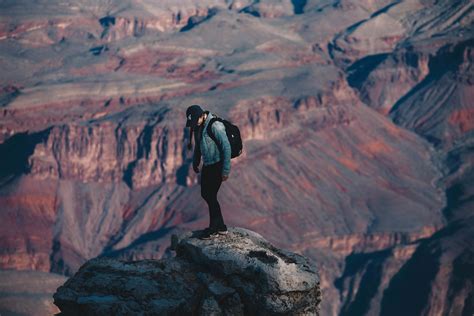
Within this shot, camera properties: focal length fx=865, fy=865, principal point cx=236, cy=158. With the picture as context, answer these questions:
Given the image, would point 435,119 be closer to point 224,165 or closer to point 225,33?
point 225,33

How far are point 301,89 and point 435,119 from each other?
1131 inches

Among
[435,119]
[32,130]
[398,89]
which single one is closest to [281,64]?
[398,89]

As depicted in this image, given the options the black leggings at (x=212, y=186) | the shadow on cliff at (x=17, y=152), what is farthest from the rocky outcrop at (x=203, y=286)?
the shadow on cliff at (x=17, y=152)

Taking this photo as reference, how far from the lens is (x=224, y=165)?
56.9 ft

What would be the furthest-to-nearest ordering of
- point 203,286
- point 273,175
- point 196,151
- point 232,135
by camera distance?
1. point 273,175
2. point 196,151
3. point 232,135
4. point 203,286

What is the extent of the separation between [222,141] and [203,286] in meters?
2.88

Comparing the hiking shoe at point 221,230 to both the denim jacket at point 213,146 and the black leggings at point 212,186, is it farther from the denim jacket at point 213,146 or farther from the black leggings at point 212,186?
the denim jacket at point 213,146

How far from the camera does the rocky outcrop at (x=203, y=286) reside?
15734 mm

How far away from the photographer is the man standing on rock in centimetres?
1728

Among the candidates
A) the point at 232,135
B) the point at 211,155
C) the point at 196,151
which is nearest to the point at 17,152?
the point at 196,151

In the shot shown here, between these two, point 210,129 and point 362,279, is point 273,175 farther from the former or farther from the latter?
point 210,129

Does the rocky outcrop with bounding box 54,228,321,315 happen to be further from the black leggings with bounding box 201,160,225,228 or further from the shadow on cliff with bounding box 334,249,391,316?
the shadow on cliff with bounding box 334,249,391,316

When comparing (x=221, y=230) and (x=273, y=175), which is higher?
(x=221, y=230)

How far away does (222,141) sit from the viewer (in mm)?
17219
